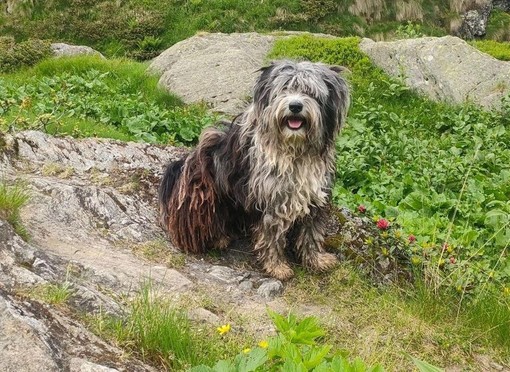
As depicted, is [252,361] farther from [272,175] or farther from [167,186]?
[167,186]

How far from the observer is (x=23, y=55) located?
551 inches

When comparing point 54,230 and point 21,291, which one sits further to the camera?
point 54,230

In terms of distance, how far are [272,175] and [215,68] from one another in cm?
727

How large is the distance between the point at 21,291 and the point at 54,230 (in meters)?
1.14

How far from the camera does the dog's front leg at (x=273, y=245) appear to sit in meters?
4.79

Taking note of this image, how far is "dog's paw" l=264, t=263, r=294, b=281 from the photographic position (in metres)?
4.79

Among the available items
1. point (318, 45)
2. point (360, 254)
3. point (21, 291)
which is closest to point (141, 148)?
point (360, 254)

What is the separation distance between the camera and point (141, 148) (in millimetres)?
6164

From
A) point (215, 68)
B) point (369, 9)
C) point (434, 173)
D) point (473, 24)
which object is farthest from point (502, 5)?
point (434, 173)

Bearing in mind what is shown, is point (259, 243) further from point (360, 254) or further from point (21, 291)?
point (21, 291)

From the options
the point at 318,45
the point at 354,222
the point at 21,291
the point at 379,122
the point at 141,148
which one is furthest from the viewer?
the point at 318,45

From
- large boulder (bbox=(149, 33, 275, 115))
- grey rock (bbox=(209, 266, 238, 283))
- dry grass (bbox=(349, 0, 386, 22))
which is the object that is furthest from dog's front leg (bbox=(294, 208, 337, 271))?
dry grass (bbox=(349, 0, 386, 22))

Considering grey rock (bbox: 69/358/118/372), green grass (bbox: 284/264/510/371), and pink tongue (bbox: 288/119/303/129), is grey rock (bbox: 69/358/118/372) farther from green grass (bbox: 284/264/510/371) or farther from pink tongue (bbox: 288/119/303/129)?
pink tongue (bbox: 288/119/303/129)

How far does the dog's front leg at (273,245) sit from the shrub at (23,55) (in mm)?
10606
